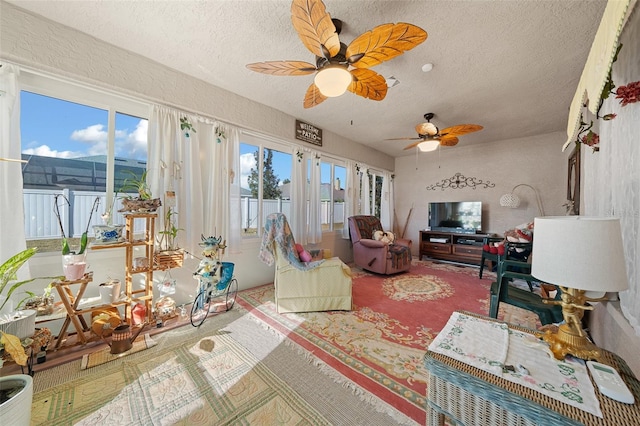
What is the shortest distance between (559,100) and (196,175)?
459cm

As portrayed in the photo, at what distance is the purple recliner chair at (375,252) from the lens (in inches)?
143

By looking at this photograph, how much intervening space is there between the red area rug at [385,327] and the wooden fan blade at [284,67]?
2249 mm

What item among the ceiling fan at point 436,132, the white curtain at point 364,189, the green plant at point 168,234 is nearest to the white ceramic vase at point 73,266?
the green plant at point 168,234

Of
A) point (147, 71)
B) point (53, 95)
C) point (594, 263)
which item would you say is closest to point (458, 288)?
point (594, 263)

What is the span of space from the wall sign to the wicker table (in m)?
3.34

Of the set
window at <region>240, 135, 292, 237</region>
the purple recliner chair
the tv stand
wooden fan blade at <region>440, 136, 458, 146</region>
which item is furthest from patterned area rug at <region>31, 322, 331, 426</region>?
the tv stand

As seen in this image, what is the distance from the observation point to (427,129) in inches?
119

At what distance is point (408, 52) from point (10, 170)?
10.9 feet

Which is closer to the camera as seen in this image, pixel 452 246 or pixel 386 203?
pixel 452 246

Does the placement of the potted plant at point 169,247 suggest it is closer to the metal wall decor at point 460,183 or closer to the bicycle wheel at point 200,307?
the bicycle wheel at point 200,307

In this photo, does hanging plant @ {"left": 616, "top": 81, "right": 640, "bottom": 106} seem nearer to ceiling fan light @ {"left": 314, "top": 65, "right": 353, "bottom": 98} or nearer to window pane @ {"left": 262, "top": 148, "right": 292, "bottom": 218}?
ceiling fan light @ {"left": 314, "top": 65, "right": 353, "bottom": 98}

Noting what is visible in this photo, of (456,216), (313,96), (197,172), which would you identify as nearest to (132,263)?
(197,172)

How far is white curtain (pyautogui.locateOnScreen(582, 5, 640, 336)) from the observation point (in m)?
1.02

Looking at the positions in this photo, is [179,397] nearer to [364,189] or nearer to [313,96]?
[313,96]
